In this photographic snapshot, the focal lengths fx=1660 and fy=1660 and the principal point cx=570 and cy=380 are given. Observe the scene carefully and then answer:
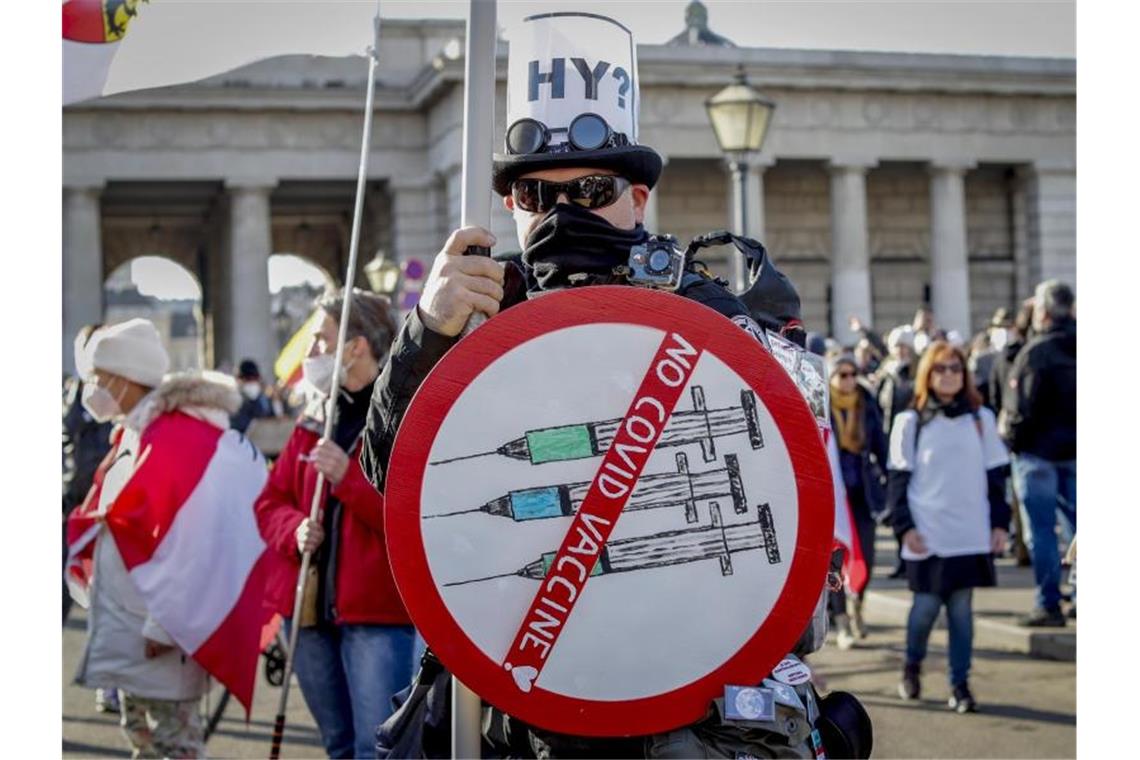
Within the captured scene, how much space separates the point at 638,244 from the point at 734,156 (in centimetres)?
1017

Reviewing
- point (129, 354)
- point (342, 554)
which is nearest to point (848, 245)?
point (129, 354)

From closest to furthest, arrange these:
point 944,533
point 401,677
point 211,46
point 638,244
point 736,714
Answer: point 736,714 → point 638,244 → point 211,46 → point 401,677 → point 944,533

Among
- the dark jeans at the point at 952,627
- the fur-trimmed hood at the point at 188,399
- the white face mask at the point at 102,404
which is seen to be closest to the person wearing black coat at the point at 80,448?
the white face mask at the point at 102,404

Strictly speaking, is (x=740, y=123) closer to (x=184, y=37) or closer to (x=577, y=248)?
(x=184, y=37)

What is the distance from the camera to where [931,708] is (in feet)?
25.1

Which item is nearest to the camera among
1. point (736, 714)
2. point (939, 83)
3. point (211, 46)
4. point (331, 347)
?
point (736, 714)

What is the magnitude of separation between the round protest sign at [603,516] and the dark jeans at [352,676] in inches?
93.8

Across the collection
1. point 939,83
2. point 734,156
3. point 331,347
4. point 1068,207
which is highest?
point 939,83

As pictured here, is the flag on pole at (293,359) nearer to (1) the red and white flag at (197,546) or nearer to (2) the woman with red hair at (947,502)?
(1) the red and white flag at (197,546)

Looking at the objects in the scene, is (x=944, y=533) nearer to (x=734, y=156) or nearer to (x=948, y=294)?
(x=734, y=156)

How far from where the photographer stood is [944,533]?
7.73 metres

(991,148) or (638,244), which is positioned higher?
(991,148)

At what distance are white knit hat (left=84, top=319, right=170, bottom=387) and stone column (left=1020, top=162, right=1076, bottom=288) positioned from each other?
36603mm

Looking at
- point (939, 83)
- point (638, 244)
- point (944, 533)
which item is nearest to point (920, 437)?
point (944, 533)
